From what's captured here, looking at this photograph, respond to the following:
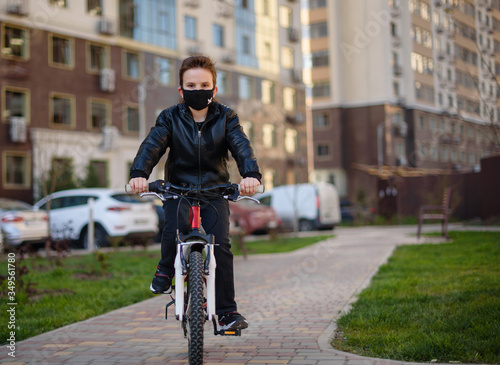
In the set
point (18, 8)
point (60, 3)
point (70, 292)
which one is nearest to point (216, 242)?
point (70, 292)

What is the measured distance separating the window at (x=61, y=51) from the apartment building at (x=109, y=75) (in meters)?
0.05

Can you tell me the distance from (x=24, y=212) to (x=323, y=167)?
135ft

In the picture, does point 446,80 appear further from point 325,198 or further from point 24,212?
point 325,198

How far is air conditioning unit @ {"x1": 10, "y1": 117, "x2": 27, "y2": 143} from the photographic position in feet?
92.4

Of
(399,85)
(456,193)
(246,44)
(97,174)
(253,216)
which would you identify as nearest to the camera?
(253,216)

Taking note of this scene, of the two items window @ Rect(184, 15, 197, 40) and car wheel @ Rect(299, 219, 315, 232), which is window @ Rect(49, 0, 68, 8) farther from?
car wheel @ Rect(299, 219, 315, 232)

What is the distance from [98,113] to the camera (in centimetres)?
3278

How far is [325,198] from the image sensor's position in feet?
86.6

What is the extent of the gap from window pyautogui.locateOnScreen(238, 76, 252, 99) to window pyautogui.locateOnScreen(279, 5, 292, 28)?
664 cm

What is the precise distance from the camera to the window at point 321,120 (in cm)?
5516

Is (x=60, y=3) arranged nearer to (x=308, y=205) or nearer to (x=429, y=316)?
(x=308, y=205)

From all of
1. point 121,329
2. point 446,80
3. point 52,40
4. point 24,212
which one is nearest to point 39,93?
point 52,40

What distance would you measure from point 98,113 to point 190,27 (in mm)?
8404

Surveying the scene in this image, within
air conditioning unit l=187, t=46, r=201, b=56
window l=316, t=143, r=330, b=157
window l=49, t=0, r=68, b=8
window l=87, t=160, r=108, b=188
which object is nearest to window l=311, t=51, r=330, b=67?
window l=316, t=143, r=330, b=157
